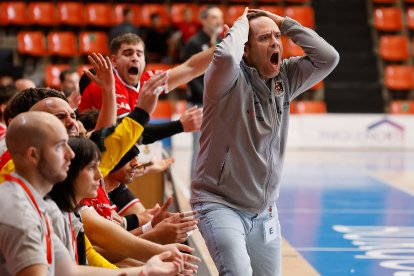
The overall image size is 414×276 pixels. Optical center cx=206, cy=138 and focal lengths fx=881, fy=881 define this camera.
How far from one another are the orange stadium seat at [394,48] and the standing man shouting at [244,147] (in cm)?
1515

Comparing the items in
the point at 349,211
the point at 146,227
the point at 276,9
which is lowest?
the point at 349,211

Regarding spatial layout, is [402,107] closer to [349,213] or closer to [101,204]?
[349,213]

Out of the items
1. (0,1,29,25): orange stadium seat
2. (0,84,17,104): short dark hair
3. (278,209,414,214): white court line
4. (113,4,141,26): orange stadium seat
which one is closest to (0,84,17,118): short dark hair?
(0,84,17,104): short dark hair

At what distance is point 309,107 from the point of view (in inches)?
714

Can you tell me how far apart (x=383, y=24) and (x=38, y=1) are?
766cm

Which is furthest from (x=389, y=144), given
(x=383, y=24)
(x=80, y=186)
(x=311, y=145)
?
(x=80, y=186)

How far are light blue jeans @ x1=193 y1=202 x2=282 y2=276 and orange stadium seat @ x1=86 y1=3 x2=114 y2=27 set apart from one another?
46.8 ft

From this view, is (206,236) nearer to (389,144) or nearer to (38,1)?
(389,144)

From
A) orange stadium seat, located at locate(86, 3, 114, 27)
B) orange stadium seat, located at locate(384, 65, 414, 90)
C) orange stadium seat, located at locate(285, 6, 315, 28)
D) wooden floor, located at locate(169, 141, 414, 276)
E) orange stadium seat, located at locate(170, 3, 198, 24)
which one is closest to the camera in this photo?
wooden floor, located at locate(169, 141, 414, 276)

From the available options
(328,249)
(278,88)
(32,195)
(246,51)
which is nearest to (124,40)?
(246,51)

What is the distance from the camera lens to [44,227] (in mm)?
3150

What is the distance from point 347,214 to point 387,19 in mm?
10738

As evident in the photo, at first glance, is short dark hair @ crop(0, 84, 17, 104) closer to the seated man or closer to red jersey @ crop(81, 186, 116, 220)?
red jersey @ crop(81, 186, 116, 220)

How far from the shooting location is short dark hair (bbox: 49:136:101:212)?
139 inches
